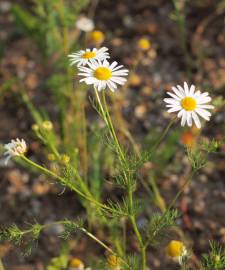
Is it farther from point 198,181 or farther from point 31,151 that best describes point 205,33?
point 31,151

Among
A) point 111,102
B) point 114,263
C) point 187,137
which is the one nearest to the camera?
point 114,263

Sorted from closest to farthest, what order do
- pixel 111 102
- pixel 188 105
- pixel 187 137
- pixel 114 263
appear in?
pixel 188 105, pixel 114 263, pixel 187 137, pixel 111 102

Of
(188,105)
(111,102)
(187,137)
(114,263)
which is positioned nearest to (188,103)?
(188,105)

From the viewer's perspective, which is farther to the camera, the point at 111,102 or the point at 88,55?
the point at 111,102

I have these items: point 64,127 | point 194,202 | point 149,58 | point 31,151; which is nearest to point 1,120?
point 31,151

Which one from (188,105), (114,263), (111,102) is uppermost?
(111,102)

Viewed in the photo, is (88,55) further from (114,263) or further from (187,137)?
(187,137)

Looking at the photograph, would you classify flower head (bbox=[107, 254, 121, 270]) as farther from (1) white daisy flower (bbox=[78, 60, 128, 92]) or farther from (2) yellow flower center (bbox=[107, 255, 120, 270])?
(1) white daisy flower (bbox=[78, 60, 128, 92])

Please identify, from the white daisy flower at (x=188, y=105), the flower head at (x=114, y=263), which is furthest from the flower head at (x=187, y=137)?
the white daisy flower at (x=188, y=105)
